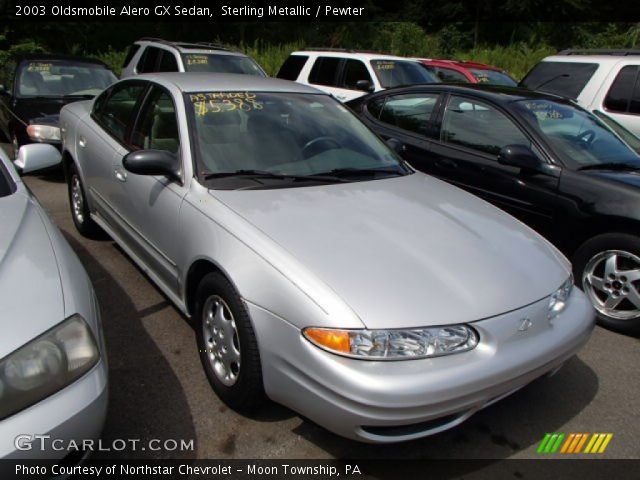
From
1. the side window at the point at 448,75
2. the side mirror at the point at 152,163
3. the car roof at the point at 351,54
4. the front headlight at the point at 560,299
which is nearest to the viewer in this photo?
the front headlight at the point at 560,299

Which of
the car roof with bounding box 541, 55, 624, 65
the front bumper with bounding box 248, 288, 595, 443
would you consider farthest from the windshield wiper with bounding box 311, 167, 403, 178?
the car roof with bounding box 541, 55, 624, 65

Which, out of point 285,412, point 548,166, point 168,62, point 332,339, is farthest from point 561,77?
point 332,339

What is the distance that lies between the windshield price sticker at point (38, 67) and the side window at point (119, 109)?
4.04 metres

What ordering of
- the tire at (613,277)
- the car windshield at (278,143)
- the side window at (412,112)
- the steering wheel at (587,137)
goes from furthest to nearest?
the side window at (412,112) → the steering wheel at (587,137) → the tire at (613,277) → the car windshield at (278,143)

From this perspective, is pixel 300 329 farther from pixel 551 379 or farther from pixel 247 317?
pixel 551 379

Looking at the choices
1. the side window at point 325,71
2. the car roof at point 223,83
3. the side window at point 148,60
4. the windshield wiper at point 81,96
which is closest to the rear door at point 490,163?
the car roof at point 223,83

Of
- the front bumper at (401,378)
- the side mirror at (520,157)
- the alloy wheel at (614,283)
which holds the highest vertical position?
the side mirror at (520,157)

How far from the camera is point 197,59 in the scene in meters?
8.55

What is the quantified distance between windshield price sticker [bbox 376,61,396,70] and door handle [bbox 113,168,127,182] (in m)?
6.17

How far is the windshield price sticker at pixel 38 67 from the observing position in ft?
25.1

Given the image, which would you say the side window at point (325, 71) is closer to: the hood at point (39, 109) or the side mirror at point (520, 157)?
the hood at point (39, 109)

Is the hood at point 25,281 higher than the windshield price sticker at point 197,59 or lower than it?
lower

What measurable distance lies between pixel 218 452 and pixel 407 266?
119cm

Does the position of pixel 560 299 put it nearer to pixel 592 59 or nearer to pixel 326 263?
pixel 326 263
